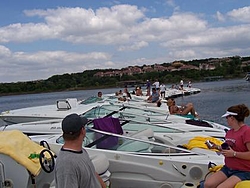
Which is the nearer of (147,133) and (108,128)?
(108,128)

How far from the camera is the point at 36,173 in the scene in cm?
362

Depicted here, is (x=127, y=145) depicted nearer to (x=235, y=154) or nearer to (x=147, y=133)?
(x=147, y=133)

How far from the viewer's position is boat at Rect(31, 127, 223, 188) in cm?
448

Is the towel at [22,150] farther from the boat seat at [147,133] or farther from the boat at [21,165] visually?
the boat seat at [147,133]

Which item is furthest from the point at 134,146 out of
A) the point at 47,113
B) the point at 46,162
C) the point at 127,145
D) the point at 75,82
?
the point at 75,82

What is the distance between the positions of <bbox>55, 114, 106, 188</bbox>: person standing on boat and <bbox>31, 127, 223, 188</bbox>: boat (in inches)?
83.2

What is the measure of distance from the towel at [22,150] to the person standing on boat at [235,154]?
202cm

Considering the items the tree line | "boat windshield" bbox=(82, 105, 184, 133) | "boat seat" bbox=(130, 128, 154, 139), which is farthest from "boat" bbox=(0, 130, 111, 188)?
the tree line

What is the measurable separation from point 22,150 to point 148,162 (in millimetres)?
1780

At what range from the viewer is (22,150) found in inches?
151

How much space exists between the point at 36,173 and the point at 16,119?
27.8 feet

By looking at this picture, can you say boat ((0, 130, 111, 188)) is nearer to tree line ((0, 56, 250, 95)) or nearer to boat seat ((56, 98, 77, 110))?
boat seat ((56, 98, 77, 110))

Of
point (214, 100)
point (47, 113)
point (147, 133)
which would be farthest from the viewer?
point (214, 100)

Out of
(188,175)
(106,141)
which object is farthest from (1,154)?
(188,175)
